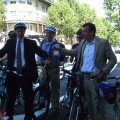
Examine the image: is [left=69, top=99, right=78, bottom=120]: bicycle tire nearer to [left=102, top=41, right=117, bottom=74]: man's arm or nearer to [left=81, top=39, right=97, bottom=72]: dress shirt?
[left=81, top=39, right=97, bottom=72]: dress shirt

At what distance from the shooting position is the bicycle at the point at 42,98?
23.6ft

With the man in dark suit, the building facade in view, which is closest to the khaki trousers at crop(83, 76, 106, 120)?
the man in dark suit

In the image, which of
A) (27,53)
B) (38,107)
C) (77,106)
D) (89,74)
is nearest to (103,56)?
(89,74)

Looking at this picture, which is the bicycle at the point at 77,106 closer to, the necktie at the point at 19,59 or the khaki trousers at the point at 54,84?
the necktie at the point at 19,59

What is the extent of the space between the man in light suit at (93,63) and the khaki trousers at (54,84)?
63.4 inches

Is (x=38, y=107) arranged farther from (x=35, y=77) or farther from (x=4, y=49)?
(x=4, y=49)

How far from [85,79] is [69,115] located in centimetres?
63

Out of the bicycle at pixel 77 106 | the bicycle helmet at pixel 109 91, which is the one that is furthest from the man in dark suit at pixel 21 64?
the bicycle helmet at pixel 109 91

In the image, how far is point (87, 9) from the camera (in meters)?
80.2

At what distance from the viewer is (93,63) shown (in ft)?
18.4

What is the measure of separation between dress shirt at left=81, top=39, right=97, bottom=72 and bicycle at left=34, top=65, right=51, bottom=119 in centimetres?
171

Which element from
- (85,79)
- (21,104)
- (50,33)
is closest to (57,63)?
(50,33)

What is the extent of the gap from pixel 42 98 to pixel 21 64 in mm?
1280

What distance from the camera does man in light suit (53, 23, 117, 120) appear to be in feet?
18.0
